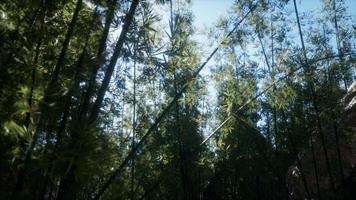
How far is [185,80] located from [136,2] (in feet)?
5.31

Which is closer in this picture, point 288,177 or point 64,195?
point 64,195

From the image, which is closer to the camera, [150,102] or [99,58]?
[99,58]

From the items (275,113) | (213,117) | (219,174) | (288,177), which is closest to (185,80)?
(213,117)

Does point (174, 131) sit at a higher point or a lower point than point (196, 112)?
lower

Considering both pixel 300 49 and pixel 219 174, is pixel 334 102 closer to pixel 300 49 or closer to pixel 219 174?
pixel 300 49

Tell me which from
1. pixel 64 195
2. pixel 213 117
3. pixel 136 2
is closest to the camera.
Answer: pixel 64 195

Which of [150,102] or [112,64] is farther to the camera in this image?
[150,102]

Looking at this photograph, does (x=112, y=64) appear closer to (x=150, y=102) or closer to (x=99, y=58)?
(x=99, y=58)

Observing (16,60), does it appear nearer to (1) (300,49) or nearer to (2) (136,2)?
(2) (136,2)

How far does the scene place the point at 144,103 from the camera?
885 cm

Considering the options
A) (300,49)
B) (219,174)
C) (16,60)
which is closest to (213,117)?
(300,49)

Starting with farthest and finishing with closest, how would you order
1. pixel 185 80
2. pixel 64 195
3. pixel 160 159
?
1. pixel 160 159
2. pixel 185 80
3. pixel 64 195

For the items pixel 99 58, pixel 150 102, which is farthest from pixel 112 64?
pixel 150 102

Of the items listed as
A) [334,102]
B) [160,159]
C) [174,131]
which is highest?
[334,102]
